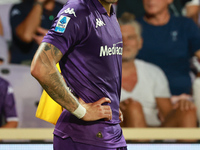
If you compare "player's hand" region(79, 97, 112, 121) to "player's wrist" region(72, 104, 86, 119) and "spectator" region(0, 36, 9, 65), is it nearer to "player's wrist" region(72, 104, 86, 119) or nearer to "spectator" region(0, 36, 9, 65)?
"player's wrist" region(72, 104, 86, 119)

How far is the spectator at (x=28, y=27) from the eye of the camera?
4305 mm

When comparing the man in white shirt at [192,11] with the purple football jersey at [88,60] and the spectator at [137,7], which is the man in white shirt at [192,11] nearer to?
the spectator at [137,7]

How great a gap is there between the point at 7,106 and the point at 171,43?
202 centimetres

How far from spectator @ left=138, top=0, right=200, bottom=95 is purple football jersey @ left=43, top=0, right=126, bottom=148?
111 inches

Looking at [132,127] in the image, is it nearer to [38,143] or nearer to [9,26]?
[38,143]

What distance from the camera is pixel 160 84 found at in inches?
171

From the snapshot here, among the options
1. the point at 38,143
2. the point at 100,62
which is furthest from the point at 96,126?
the point at 38,143

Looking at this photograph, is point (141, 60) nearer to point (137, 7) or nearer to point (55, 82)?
point (137, 7)

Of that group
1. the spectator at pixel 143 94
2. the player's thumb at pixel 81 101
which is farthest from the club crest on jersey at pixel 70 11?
the spectator at pixel 143 94

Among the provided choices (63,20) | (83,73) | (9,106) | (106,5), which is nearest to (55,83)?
(83,73)

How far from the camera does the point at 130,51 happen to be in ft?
14.3


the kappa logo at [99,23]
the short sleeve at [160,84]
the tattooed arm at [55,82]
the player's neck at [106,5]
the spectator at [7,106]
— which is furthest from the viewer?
the short sleeve at [160,84]

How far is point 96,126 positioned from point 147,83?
9.48 ft

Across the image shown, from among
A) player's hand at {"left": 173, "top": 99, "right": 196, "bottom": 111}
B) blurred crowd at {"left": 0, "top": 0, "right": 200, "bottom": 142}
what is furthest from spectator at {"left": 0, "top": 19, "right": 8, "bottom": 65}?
player's hand at {"left": 173, "top": 99, "right": 196, "bottom": 111}
